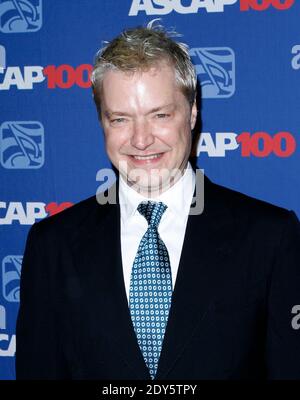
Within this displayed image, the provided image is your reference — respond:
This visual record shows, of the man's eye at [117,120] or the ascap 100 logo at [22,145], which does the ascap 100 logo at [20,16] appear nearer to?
the ascap 100 logo at [22,145]

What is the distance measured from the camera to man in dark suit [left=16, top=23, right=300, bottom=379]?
1471mm

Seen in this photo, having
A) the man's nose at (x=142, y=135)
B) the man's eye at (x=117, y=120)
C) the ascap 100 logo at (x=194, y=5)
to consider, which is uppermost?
the ascap 100 logo at (x=194, y=5)

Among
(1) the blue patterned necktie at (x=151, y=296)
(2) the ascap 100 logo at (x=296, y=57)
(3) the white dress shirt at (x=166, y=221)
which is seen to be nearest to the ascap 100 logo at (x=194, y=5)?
(2) the ascap 100 logo at (x=296, y=57)

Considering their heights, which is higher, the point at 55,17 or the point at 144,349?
the point at 55,17

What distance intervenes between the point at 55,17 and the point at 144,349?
1222 mm

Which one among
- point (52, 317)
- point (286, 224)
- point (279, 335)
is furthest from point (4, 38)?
point (279, 335)

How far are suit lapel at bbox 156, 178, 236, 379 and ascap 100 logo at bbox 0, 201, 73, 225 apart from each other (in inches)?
28.0

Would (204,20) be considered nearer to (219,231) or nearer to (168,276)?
(219,231)

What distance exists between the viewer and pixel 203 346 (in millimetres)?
1486

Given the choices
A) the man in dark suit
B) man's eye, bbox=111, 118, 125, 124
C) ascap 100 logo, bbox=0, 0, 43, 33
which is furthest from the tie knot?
ascap 100 logo, bbox=0, 0, 43, 33

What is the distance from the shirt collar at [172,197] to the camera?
1.58m

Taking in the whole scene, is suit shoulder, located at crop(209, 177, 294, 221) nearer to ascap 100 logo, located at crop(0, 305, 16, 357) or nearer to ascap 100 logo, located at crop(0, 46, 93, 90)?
ascap 100 logo, located at crop(0, 46, 93, 90)

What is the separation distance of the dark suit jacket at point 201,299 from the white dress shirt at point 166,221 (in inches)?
1.2

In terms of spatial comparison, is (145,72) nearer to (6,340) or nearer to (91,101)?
(91,101)
